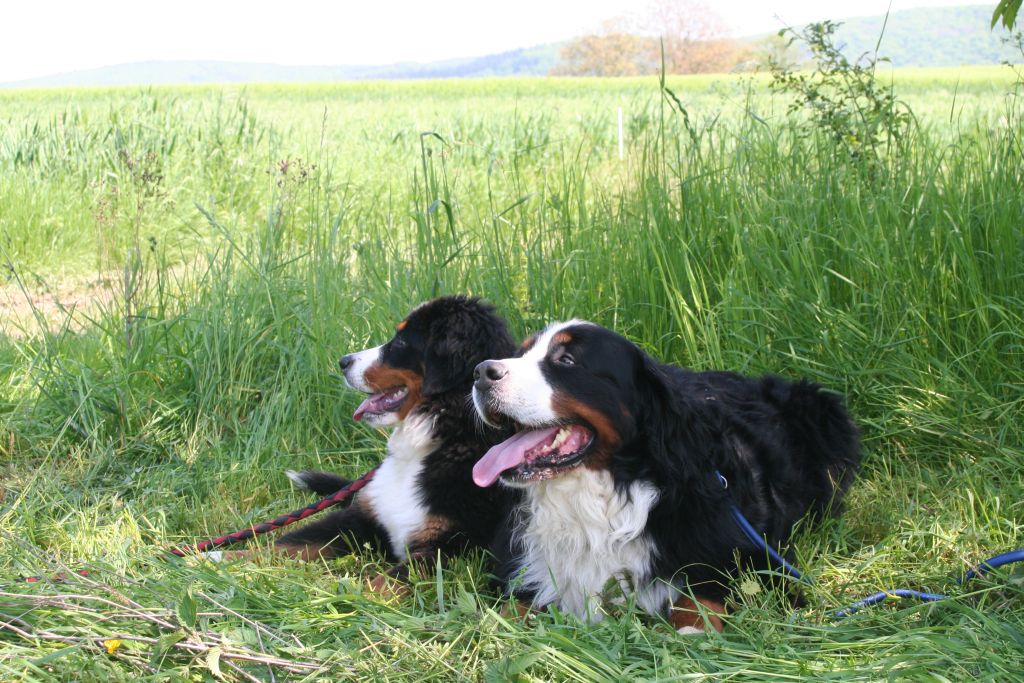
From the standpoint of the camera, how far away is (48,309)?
7410mm

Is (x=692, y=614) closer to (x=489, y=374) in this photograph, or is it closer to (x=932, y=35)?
(x=489, y=374)

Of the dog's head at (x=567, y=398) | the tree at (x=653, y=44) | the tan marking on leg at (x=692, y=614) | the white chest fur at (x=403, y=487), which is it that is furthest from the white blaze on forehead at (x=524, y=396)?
the tree at (x=653, y=44)

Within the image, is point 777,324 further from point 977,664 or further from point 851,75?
point 977,664

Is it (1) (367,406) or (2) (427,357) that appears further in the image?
(1) (367,406)

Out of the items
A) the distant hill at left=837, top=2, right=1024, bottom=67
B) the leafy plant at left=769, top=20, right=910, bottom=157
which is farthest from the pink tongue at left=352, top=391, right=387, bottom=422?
the distant hill at left=837, top=2, right=1024, bottom=67

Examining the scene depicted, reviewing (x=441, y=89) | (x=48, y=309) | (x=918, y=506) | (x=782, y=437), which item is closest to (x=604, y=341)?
(x=782, y=437)

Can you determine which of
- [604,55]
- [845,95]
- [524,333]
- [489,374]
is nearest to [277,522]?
[489,374]

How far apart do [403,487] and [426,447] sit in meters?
0.18

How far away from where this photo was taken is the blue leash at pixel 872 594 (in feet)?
9.43

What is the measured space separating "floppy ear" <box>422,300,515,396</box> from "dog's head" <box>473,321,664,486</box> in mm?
693

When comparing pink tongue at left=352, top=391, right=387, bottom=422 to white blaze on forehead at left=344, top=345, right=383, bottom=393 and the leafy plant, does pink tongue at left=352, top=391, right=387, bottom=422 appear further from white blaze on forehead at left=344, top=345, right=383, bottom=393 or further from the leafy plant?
the leafy plant

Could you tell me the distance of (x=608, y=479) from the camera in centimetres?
293

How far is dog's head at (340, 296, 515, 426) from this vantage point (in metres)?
3.70

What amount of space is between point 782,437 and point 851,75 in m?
2.54
